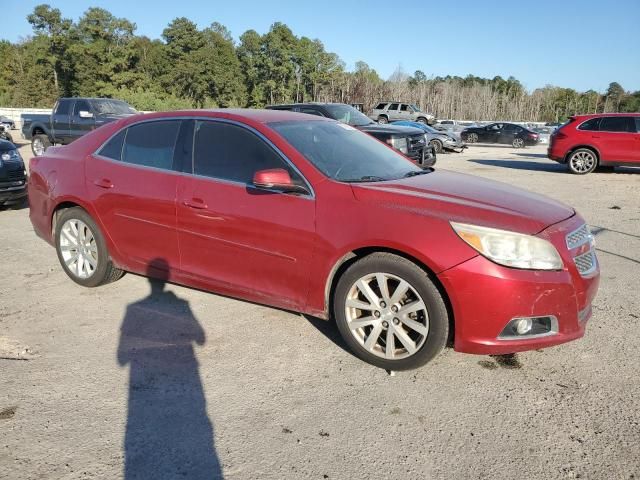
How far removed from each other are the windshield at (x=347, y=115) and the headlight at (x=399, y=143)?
4.89 ft

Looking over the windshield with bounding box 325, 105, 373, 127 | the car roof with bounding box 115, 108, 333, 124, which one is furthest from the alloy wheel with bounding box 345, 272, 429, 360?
the windshield with bounding box 325, 105, 373, 127

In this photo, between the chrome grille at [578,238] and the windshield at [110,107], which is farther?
the windshield at [110,107]

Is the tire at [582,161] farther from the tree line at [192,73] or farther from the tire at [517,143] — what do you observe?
the tree line at [192,73]

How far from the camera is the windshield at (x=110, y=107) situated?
14.8m

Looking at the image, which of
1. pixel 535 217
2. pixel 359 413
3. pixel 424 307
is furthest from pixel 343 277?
pixel 535 217

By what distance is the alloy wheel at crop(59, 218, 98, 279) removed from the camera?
4.54m

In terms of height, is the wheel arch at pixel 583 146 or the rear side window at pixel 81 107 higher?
the rear side window at pixel 81 107

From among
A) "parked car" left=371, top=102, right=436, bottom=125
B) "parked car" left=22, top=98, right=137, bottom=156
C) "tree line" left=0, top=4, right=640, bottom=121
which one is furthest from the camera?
"tree line" left=0, top=4, right=640, bottom=121

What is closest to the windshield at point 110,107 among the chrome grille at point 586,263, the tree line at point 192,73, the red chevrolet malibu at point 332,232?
the red chevrolet malibu at point 332,232

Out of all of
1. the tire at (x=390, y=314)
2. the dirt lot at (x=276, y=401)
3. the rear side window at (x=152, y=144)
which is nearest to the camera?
the dirt lot at (x=276, y=401)

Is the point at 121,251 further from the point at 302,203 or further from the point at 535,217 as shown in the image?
the point at 535,217

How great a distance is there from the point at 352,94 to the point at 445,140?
173ft

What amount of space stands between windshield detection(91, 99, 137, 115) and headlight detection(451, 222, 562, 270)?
14.3m

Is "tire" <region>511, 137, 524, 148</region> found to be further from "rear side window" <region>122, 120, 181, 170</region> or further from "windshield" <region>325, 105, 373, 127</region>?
"rear side window" <region>122, 120, 181, 170</region>
